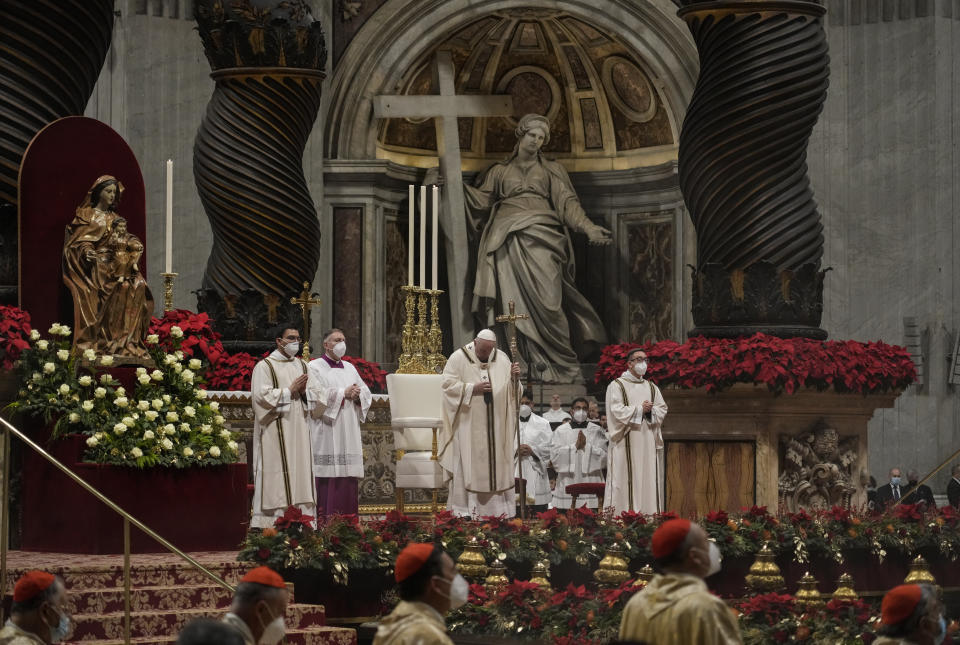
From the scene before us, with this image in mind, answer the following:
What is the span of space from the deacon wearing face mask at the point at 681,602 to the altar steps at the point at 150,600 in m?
4.19

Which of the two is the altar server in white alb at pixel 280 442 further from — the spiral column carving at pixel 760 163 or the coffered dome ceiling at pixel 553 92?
the coffered dome ceiling at pixel 553 92

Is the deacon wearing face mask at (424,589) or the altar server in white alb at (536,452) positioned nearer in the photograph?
the deacon wearing face mask at (424,589)

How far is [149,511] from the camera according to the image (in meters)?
10.6

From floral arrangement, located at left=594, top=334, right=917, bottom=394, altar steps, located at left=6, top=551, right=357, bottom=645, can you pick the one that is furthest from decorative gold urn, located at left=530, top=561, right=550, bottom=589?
floral arrangement, located at left=594, top=334, right=917, bottom=394

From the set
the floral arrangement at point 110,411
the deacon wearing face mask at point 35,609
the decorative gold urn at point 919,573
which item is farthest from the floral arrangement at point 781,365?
the deacon wearing face mask at point 35,609

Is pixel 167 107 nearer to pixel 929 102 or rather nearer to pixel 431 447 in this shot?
pixel 431 447

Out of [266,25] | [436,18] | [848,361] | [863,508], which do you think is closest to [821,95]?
[848,361]

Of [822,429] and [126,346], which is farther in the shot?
[822,429]

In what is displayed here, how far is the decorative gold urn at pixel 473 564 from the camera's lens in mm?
10000

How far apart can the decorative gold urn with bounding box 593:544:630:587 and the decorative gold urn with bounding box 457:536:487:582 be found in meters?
0.63

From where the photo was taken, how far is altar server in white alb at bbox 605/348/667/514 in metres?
13.3

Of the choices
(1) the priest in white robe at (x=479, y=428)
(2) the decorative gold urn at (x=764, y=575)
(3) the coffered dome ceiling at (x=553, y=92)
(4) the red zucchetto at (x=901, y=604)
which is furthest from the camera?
(3) the coffered dome ceiling at (x=553, y=92)

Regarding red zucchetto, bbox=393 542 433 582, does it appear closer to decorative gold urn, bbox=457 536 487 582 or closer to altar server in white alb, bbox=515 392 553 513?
decorative gold urn, bbox=457 536 487 582

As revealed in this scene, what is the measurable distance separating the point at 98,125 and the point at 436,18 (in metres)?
8.89
